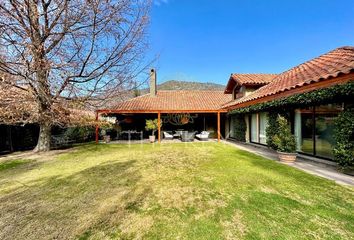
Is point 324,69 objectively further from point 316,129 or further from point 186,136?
point 186,136

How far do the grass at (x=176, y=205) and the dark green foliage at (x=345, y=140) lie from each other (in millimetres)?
1071

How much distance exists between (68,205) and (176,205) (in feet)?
7.42

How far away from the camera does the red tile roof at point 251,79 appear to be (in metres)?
15.2

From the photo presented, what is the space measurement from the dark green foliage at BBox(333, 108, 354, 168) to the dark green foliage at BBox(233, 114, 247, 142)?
26.4ft

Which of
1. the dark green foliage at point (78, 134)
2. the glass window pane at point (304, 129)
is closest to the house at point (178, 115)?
the dark green foliage at point (78, 134)

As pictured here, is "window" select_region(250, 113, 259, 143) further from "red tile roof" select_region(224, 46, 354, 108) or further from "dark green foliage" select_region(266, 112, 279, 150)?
"red tile roof" select_region(224, 46, 354, 108)

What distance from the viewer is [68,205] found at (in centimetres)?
418

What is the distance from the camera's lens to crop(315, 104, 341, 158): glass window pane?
23.2ft

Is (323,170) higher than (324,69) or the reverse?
the reverse

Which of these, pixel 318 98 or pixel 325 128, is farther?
pixel 325 128

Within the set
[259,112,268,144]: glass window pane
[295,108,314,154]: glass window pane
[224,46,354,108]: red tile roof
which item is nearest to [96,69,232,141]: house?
[259,112,268,144]: glass window pane

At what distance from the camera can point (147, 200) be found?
14.3 ft

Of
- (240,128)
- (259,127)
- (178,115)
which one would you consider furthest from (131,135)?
(259,127)

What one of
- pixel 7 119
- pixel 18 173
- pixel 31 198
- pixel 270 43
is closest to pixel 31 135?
pixel 7 119
